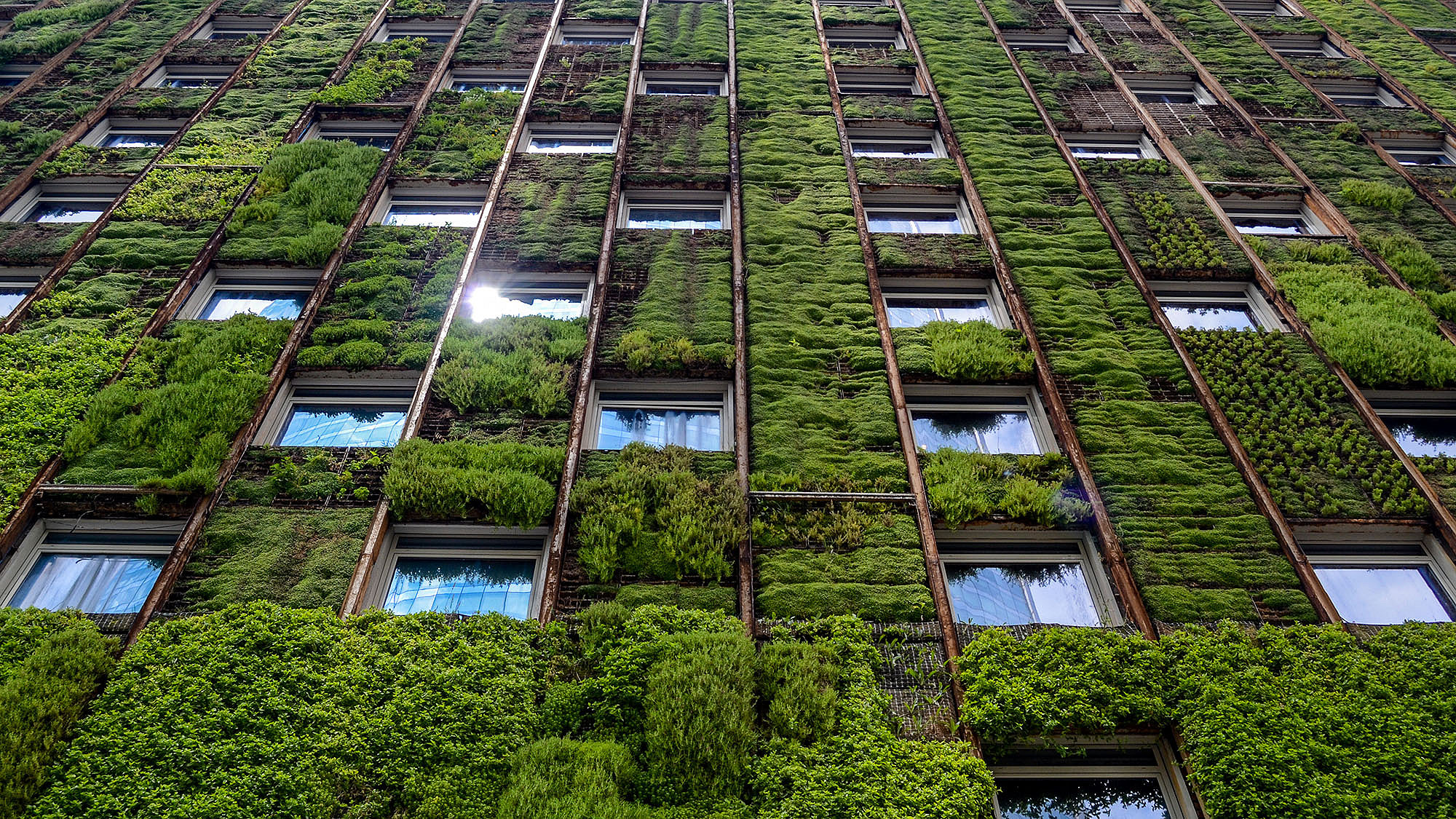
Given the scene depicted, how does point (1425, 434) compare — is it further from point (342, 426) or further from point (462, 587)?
point (342, 426)

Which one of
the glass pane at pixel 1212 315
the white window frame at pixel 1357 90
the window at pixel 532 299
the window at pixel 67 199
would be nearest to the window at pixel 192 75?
the window at pixel 67 199

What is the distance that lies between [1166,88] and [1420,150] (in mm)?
6730

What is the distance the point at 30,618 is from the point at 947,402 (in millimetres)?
15095

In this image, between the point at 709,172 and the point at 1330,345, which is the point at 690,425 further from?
the point at 1330,345

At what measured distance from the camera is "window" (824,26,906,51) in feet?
Answer: 86.4

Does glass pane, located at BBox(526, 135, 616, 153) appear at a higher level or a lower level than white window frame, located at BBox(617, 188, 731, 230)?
higher

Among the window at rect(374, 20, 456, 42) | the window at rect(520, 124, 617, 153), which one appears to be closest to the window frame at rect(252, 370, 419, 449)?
the window at rect(520, 124, 617, 153)

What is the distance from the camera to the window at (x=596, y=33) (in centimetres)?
A: 2634

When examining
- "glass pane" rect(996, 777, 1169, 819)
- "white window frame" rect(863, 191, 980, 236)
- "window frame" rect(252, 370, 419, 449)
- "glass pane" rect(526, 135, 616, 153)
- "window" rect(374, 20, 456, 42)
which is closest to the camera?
"glass pane" rect(996, 777, 1169, 819)

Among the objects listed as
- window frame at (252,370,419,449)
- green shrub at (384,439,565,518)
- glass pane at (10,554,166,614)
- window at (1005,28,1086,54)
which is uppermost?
window at (1005,28,1086,54)

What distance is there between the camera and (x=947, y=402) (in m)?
15.7

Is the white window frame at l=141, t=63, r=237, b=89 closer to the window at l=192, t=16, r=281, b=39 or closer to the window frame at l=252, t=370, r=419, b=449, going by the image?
the window at l=192, t=16, r=281, b=39

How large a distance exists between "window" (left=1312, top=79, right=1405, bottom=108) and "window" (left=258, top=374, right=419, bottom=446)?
27.2 meters

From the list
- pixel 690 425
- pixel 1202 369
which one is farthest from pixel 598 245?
pixel 1202 369
